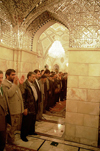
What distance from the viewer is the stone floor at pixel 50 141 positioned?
274cm

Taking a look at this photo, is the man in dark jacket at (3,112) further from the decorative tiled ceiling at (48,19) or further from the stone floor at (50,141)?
the decorative tiled ceiling at (48,19)

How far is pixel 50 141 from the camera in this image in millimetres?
2967

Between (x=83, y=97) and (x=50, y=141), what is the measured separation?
1.18 meters

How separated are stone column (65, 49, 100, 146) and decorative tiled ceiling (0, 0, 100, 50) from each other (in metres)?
0.31

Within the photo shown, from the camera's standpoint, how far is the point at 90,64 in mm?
2969

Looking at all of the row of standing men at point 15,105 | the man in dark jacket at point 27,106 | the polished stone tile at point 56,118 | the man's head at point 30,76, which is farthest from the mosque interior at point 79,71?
the man's head at point 30,76

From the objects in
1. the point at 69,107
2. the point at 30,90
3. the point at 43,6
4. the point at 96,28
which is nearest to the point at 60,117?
the point at 69,107

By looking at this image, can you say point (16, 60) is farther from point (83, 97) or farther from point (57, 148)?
point (57, 148)

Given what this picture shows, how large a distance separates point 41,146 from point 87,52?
217 cm

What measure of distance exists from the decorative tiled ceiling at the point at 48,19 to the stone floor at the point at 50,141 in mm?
2118

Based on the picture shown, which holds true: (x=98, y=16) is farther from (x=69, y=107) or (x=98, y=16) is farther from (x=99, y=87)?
(x=69, y=107)

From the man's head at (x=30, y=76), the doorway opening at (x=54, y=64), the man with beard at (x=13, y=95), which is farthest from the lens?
the doorway opening at (x=54, y=64)

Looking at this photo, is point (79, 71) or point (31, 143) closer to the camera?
point (31, 143)

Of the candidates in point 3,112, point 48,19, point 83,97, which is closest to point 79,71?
point 83,97
